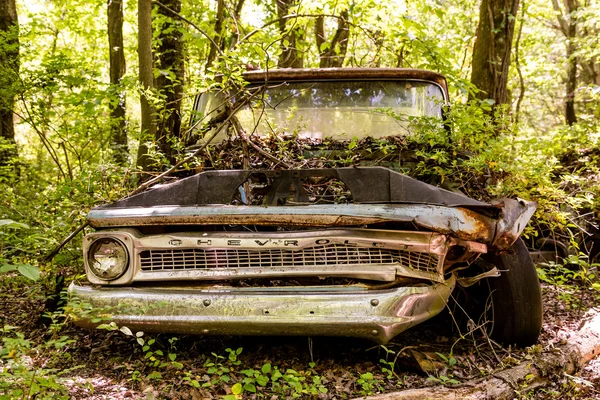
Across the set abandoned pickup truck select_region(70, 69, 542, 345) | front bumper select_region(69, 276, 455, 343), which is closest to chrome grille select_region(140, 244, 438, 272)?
abandoned pickup truck select_region(70, 69, 542, 345)

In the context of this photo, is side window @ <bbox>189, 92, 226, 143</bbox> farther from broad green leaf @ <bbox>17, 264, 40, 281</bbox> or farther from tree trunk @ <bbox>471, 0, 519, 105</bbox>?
tree trunk @ <bbox>471, 0, 519, 105</bbox>

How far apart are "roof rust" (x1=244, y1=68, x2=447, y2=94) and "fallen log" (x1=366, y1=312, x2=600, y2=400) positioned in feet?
7.62

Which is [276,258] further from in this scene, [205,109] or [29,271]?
[205,109]

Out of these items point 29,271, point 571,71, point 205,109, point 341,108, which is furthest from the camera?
point 571,71

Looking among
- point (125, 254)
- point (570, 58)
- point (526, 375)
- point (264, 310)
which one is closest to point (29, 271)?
point (125, 254)

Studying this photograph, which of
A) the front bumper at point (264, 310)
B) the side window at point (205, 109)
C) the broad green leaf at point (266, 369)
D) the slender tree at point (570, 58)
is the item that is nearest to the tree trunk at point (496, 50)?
the side window at point (205, 109)

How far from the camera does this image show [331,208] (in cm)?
259

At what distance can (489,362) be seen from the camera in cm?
302

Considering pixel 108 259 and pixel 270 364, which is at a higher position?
pixel 108 259

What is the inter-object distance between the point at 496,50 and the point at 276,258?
6018 mm

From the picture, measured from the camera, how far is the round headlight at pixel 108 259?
2.66 meters

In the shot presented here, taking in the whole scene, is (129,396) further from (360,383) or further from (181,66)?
(181,66)

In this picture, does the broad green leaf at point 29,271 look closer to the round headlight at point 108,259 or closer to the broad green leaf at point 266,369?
the round headlight at point 108,259

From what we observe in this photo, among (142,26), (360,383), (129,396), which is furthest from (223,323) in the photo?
(142,26)
